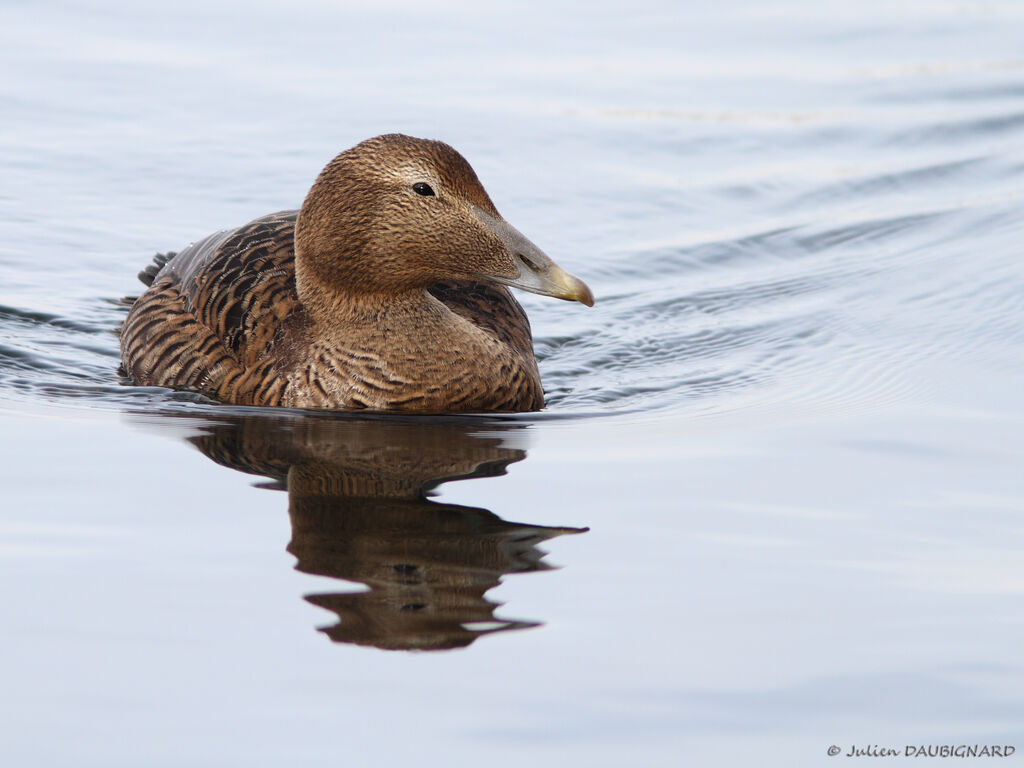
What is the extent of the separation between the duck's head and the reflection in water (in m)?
0.68

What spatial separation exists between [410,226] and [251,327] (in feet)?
3.02

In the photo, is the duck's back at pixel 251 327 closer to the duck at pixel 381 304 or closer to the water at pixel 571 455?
the duck at pixel 381 304

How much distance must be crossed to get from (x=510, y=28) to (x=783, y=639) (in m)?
11.0

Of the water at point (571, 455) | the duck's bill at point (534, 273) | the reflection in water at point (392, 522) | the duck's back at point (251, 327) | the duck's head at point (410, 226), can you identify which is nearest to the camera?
the water at point (571, 455)

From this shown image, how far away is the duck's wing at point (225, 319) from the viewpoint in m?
7.16

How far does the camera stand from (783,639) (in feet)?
15.0

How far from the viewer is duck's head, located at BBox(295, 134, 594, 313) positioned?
6797 millimetres

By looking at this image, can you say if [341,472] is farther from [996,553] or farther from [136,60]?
[136,60]

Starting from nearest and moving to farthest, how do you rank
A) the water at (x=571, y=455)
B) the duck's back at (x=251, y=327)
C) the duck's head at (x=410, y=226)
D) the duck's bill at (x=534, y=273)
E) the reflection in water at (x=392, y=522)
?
the water at (x=571, y=455) → the reflection in water at (x=392, y=522) → the duck's bill at (x=534, y=273) → the duck's head at (x=410, y=226) → the duck's back at (x=251, y=327)

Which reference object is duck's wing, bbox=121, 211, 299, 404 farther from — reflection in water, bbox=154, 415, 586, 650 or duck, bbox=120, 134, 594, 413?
reflection in water, bbox=154, 415, 586, 650

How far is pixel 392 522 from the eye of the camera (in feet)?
17.6

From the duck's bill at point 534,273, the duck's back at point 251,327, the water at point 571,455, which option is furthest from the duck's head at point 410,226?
the water at point 571,455

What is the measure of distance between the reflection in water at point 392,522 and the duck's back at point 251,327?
0.31 meters

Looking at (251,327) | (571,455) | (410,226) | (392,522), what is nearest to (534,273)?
(410,226)
